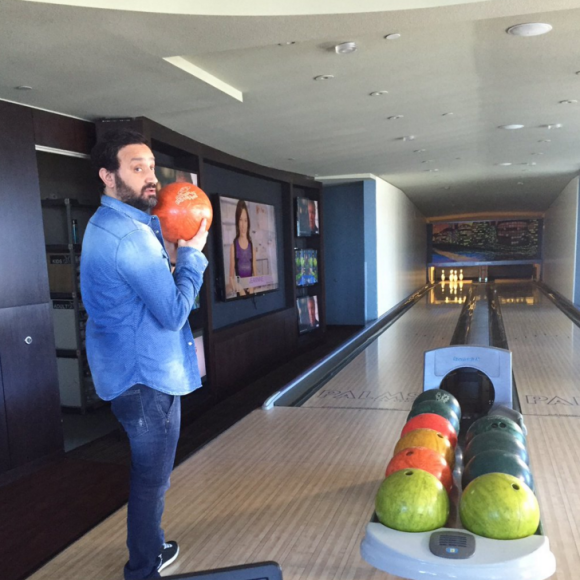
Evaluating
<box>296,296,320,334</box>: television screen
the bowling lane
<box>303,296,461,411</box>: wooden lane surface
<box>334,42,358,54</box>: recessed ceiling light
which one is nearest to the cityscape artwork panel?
<box>296,296,320,334</box>: television screen

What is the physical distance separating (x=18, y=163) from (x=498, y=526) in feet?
11.6

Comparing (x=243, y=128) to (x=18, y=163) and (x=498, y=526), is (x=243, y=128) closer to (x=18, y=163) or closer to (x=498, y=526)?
(x=18, y=163)

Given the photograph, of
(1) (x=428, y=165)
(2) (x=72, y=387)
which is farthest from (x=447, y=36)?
(1) (x=428, y=165)

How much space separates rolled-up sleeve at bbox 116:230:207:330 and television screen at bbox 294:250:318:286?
6.97m

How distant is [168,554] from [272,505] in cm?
44

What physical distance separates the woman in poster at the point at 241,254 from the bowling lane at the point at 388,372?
5.66 ft

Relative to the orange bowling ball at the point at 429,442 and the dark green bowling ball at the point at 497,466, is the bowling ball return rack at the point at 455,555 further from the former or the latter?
the orange bowling ball at the point at 429,442

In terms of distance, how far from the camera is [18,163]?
3.73 meters

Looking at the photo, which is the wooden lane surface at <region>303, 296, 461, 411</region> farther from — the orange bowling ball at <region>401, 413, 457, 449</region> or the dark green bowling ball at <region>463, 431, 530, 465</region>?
the dark green bowling ball at <region>463, 431, 530, 465</region>

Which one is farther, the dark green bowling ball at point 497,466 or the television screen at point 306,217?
the television screen at point 306,217

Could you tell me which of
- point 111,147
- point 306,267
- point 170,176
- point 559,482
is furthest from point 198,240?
point 306,267

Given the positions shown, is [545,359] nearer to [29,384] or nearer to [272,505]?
[272,505]

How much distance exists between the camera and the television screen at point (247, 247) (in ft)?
21.1

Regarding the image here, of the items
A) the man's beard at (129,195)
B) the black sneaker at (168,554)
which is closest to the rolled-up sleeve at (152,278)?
the man's beard at (129,195)
